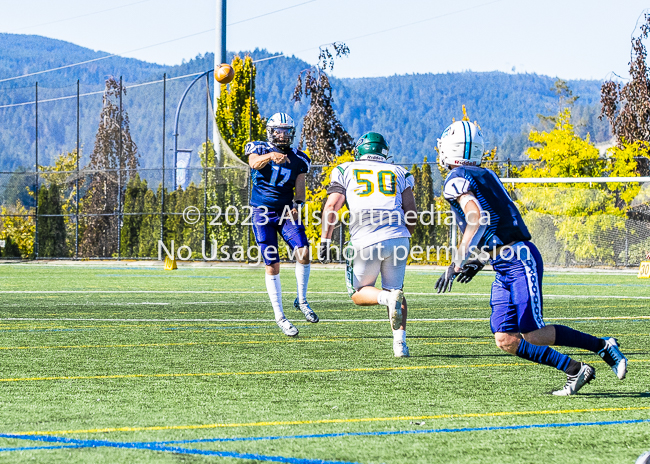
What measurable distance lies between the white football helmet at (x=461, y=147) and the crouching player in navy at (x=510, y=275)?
0.62 ft

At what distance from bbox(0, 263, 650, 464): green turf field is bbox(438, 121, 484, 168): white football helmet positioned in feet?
4.77

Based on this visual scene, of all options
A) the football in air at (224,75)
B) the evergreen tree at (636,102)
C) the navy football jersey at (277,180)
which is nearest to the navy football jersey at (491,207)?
the navy football jersey at (277,180)

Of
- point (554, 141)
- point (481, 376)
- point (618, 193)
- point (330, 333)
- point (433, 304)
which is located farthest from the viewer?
point (554, 141)

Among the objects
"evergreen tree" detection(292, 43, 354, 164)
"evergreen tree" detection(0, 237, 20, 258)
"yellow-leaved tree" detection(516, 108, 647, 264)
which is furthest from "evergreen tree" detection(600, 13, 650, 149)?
"evergreen tree" detection(0, 237, 20, 258)

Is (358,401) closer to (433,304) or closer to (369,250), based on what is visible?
(369,250)

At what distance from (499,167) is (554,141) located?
76.2 inches

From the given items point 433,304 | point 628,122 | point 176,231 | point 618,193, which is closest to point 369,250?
point 433,304

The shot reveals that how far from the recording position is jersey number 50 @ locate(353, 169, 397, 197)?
728 centimetres

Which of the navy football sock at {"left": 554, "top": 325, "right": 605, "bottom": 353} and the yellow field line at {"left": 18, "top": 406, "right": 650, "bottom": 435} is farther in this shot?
the navy football sock at {"left": 554, "top": 325, "right": 605, "bottom": 353}

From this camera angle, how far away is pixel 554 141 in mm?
29141

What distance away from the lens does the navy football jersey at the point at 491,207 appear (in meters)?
5.55

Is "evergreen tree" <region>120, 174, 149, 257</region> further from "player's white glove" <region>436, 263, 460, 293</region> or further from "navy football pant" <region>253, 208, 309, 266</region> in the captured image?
"player's white glove" <region>436, 263, 460, 293</region>

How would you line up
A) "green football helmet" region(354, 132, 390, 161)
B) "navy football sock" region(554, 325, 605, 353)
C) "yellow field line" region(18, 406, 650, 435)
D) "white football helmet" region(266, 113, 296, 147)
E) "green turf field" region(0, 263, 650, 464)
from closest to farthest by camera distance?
1. "green turf field" region(0, 263, 650, 464)
2. "yellow field line" region(18, 406, 650, 435)
3. "navy football sock" region(554, 325, 605, 353)
4. "green football helmet" region(354, 132, 390, 161)
5. "white football helmet" region(266, 113, 296, 147)

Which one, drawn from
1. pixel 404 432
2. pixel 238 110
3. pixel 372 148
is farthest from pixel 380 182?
pixel 238 110
